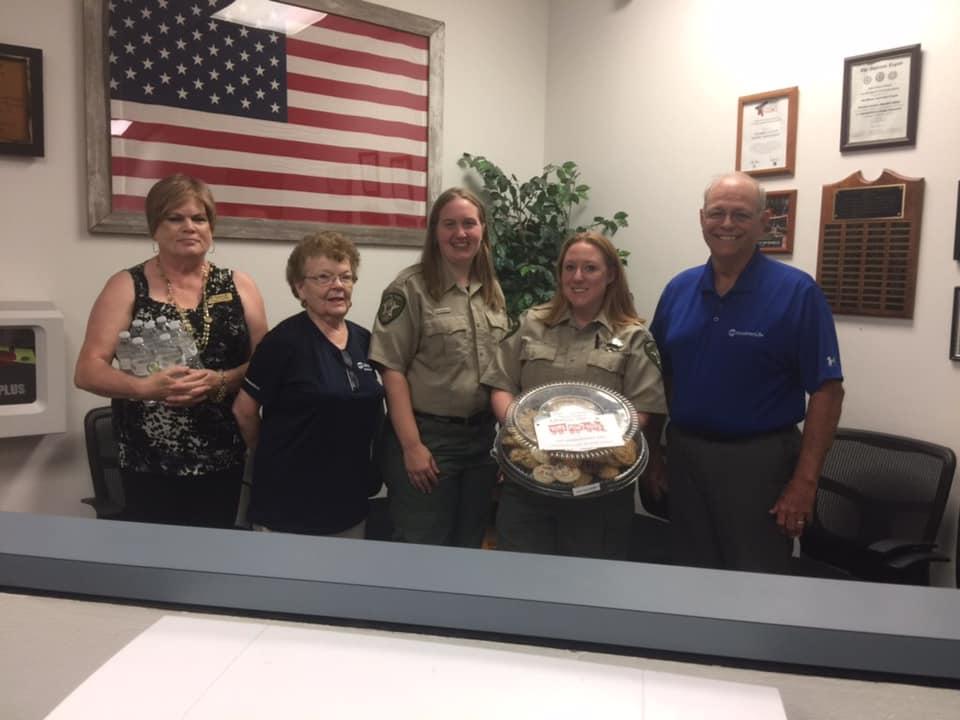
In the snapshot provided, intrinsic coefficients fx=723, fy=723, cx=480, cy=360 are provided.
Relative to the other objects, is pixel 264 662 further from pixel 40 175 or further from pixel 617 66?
pixel 617 66

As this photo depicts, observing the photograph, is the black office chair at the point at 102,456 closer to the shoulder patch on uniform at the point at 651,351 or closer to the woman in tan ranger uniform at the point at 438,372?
the woman in tan ranger uniform at the point at 438,372

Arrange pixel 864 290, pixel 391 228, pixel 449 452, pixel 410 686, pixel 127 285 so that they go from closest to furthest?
1. pixel 410 686
2. pixel 127 285
3. pixel 449 452
4. pixel 864 290
5. pixel 391 228

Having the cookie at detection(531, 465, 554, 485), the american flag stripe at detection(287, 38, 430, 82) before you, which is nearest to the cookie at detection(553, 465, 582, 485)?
the cookie at detection(531, 465, 554, 485)

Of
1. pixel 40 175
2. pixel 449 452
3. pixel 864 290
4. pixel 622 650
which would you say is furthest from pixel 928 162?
pixel 40 175

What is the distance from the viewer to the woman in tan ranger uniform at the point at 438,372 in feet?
6.97

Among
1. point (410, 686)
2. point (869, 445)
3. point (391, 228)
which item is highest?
point (391, 228)

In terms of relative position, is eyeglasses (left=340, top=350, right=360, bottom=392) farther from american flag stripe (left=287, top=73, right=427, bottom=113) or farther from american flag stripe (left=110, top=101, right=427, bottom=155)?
american flag stripe (left=287, top=73, right=427, bottom=113)

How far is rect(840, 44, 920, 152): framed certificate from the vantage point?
2736 mm

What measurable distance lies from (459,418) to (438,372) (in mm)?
151

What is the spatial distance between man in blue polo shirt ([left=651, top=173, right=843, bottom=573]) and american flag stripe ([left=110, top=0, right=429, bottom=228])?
196cm

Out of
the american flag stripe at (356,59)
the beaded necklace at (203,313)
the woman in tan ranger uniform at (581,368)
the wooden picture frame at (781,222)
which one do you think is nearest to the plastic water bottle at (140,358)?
the beaded necklace at (203,313)

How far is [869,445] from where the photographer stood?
2.73 meters

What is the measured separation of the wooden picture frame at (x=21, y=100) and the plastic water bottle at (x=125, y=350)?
126 cm

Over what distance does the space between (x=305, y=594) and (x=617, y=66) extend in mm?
3753
